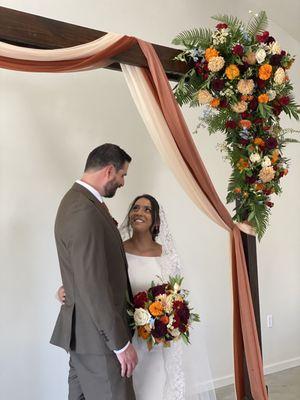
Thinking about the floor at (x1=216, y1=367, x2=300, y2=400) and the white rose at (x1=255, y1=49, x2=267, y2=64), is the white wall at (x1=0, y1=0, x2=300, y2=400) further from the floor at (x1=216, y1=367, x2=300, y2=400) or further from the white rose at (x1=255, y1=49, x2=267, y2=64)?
the white rose at (x1=255, y1=49, x2=267, y2=64)

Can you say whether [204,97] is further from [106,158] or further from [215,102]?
[106,158]

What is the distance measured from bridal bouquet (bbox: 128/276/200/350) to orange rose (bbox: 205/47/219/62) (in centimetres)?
132

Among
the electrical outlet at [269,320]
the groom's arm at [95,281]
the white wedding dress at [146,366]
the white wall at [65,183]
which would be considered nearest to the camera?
the groom's arm at [95,281]

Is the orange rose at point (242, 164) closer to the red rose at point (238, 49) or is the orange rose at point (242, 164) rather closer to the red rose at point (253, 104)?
the red rose at point (253, 104)

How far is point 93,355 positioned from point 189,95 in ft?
5.23

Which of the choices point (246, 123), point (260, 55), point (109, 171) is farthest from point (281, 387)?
point (260, 55)

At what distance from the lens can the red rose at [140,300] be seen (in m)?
2.40


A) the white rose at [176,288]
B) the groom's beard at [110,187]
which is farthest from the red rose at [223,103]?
the white rose at [176,288]

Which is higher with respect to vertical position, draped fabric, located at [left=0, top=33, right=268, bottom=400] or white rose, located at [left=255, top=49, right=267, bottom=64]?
white rose, located at [left=255, top=49, right=267, bottom=64]

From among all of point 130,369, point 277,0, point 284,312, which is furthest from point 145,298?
point 277,0

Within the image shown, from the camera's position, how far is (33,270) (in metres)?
2.92

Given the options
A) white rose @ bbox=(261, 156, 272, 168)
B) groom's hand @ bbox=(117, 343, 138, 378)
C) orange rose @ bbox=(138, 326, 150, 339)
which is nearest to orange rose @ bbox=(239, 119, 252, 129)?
white rose @ bbox=(261, 156, 272, 168)

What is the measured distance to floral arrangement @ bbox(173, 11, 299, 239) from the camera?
2.58 m

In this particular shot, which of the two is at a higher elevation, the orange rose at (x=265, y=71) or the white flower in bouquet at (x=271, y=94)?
the orange rose at (x=265, y=71)
